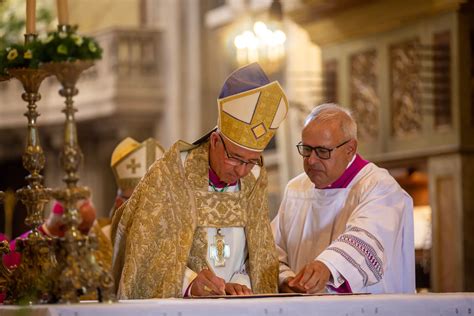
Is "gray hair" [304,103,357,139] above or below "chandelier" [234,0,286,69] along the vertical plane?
below

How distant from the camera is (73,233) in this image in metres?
4.33

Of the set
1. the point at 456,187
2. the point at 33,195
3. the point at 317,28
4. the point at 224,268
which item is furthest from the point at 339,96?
the point at 33,195

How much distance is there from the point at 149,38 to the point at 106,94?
44.3 inches

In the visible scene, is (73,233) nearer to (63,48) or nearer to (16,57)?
(63,48)

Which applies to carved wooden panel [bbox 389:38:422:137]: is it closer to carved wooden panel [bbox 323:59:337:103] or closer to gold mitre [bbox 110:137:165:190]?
carved wooden panel [bbox 323:59:337:103]

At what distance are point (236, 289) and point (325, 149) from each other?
1226mm

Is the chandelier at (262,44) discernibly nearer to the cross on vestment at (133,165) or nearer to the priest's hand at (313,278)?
the cross on vestment at (133,165)

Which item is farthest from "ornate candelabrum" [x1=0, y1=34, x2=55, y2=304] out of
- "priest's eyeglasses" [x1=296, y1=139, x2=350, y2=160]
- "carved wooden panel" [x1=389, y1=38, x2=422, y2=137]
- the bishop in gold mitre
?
"carved wooden panel" [x1=389, y1=38, x2=422, y2=137]

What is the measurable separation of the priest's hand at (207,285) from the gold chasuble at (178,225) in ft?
0.30

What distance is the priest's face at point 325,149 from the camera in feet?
20.3

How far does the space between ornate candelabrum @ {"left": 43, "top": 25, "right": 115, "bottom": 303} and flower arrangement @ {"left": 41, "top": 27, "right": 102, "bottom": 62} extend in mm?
22

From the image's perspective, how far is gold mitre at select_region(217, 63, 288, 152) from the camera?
5.49 meters

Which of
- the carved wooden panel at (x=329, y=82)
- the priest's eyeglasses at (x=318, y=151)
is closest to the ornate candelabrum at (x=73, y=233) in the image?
the priest's eyeglasses at (x=318, y=151)

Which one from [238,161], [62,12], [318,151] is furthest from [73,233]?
[318,151]
